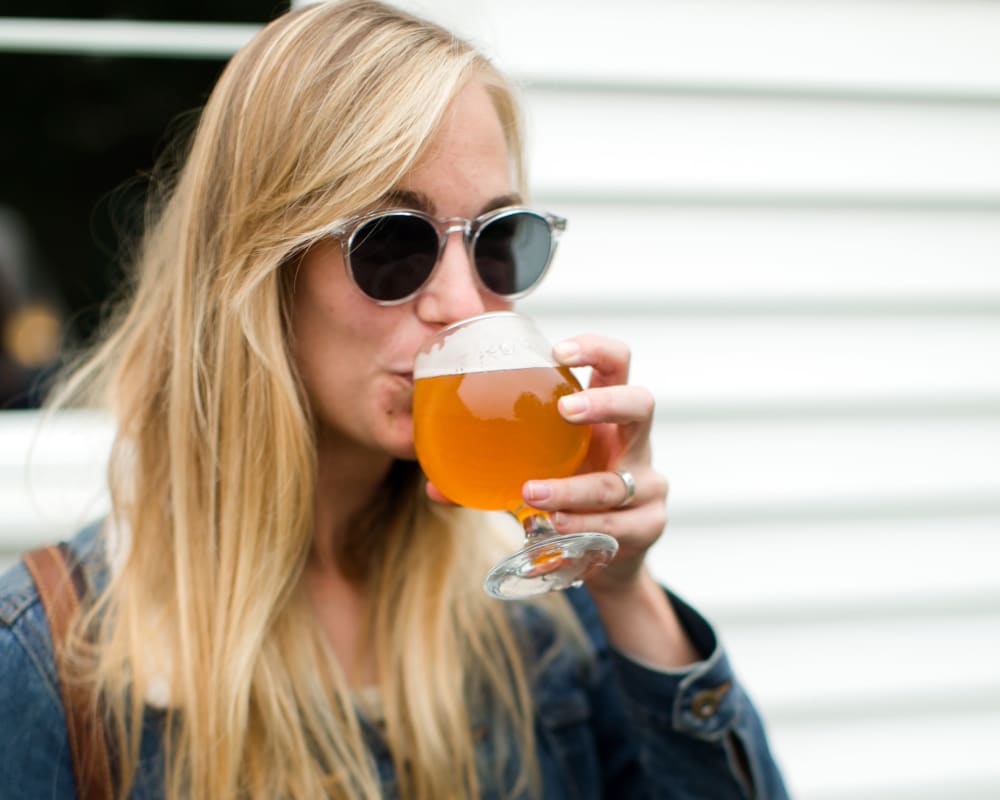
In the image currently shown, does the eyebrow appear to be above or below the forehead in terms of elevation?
below

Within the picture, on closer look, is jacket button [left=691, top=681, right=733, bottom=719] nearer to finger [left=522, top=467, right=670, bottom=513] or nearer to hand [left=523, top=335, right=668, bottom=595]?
hand [left=523, top=335, right=668, bottom=595]

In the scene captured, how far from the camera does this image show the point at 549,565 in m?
1.25

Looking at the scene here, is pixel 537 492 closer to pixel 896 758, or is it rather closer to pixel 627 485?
pixel 627 485

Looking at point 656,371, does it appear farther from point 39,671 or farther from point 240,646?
point 39,671

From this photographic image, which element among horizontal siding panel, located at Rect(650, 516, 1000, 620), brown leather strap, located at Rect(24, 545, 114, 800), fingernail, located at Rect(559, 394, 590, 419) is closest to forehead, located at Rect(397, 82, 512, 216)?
fingernail, located at Rect(559, 394, 590, 419)

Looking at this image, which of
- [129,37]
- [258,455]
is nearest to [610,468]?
[258,455]

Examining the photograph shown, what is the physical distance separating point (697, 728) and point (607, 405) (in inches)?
27.5

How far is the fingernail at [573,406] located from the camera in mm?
1216

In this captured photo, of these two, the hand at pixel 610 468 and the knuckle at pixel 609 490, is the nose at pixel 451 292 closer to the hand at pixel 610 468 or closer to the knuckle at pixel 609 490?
the hand at pixel 610 468

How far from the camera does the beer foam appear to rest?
1.22 m

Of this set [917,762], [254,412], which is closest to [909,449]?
[917,762]

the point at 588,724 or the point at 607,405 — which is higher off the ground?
the point at 607,405

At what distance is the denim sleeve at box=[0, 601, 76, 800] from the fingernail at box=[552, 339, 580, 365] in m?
0.88

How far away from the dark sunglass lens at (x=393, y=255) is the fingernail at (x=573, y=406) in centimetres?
34
